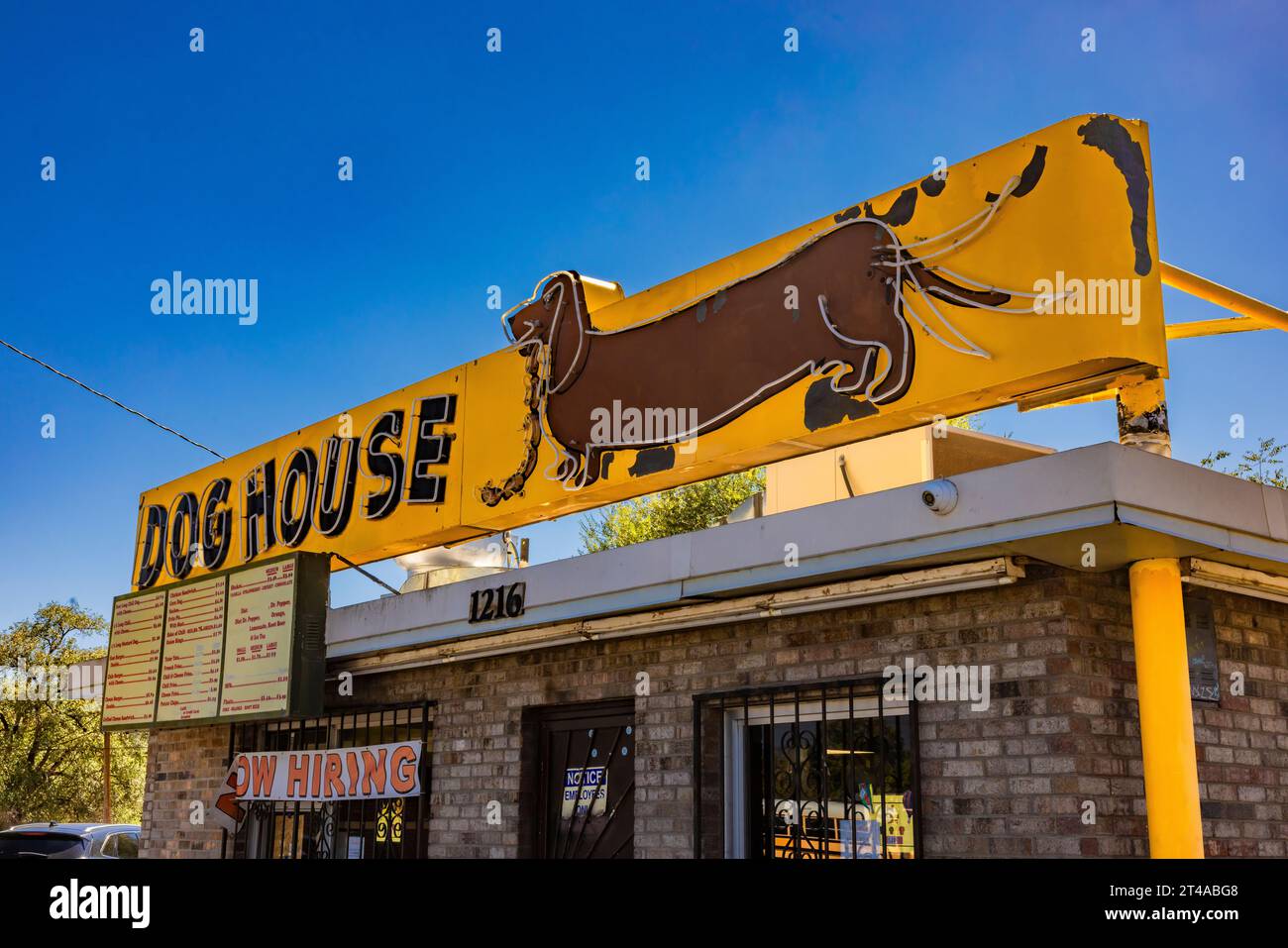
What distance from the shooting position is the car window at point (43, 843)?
1130 centimetres

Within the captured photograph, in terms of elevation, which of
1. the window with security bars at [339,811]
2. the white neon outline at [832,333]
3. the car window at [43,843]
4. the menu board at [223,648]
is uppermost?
the white neon outline at [832,333]

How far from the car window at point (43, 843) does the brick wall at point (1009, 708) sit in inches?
218

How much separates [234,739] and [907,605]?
7.38 meters

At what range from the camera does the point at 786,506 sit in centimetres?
859

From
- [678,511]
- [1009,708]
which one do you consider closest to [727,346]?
[1009,708]

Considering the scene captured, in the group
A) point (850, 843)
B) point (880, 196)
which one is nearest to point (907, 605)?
point (850, 843)

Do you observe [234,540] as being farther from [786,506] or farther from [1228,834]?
[1228,834]

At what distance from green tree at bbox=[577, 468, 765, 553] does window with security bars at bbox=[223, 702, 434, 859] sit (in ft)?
76.1

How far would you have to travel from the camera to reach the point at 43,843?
11.4 meters

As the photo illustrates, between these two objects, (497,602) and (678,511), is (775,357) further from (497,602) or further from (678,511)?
(678,511)

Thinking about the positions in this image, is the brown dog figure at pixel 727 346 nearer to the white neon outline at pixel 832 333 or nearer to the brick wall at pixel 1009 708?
the white neon outline at pixel 832 333

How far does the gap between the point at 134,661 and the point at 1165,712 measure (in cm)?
996

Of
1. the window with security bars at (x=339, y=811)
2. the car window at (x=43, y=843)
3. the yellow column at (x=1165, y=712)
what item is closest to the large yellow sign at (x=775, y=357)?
the yellow column at (x=1165, y=712)
